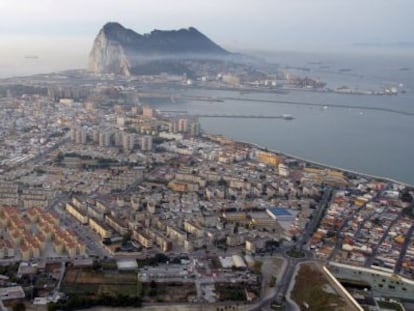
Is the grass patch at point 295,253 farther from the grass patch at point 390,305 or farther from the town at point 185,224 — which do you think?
the grass patch at point 390,305

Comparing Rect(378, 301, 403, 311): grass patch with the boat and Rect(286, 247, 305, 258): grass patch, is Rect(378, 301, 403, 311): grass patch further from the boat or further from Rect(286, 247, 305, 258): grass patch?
the boat

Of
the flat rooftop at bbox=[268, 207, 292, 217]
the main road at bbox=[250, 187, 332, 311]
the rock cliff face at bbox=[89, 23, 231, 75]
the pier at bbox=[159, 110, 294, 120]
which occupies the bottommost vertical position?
the main road at bbox=[250, 187, 332, 311]

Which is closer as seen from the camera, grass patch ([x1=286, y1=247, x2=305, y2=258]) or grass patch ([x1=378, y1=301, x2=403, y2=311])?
A: grass patch ([x1=378, y1=301, x2=403, y2=311])

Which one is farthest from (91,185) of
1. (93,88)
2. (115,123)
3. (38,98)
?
(93,88)

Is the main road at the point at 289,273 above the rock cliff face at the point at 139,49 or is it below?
below

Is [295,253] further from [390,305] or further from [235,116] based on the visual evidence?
[235,116]

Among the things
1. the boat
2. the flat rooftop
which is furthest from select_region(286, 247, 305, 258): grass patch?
the boat

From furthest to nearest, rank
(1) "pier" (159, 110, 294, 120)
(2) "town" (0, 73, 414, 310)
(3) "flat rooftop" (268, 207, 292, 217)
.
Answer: (1) "pier" (159, 110, 294, 120), (3) "flat rooftop" (268, 207, 292, 217), (2) "town" (0, 73, 414, 310)

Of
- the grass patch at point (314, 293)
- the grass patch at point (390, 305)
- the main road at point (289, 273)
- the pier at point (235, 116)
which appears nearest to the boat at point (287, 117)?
the pier at point (235, 116)

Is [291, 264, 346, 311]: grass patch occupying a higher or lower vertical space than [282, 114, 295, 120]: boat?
lower
